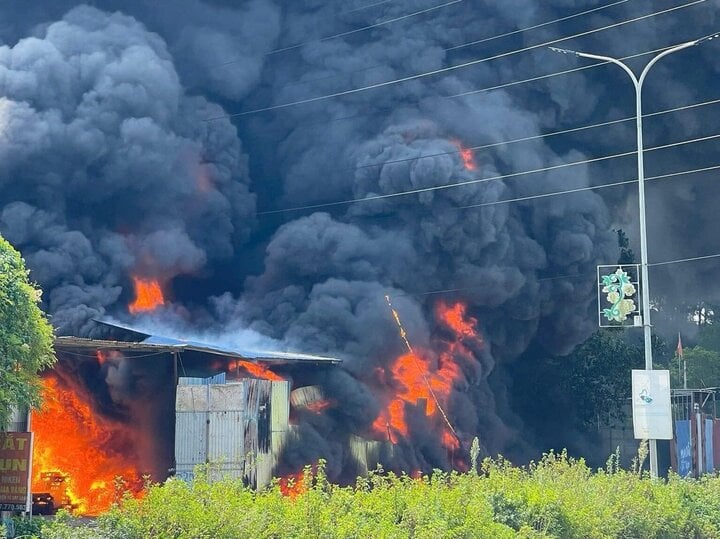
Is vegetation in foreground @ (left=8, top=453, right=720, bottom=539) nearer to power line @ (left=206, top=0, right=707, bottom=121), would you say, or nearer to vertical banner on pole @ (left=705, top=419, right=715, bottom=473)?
vertical banner on pole @ (left=705, top=419, right=715, bottom=473)

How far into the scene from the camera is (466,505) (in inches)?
640

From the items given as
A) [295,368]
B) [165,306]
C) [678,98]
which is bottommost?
[295,368]

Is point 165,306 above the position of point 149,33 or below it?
below

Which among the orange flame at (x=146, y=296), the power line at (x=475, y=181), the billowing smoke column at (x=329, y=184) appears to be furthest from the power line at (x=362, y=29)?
the orange flame at (x=146, y=296)

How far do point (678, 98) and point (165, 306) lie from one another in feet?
96.9

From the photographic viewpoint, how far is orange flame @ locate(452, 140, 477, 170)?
4661cm

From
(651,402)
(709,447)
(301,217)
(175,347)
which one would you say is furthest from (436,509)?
(709,447)

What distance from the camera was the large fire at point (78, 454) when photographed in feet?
113

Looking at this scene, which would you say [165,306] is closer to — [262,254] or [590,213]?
[262,254]

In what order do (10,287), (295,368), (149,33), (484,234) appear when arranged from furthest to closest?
1. (149,33)
2. (484,234)
3. (295,368)
4. (10,287)

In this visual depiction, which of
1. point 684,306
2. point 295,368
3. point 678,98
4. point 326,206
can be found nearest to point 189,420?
point 295,368

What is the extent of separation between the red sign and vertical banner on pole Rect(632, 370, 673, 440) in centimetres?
1359

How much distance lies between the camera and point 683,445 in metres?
47.0

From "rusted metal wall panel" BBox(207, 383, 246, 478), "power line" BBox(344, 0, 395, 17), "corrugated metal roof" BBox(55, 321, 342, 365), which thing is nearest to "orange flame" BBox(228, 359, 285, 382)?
"corrugated metal roof" BBox(55, 321, 342, 365)
